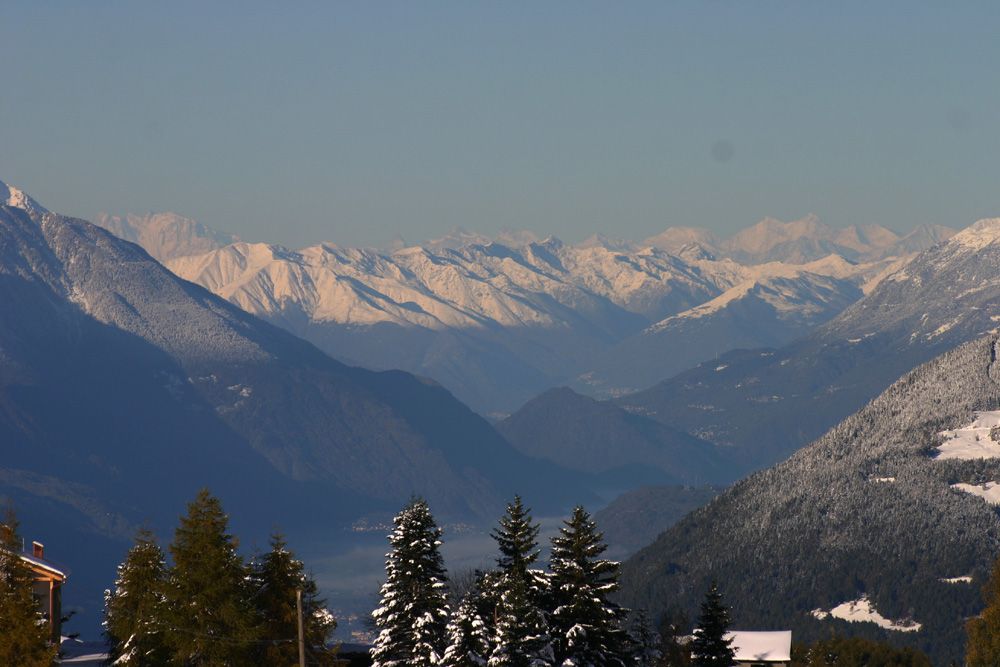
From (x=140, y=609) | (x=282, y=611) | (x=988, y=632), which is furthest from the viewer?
(x=988, y=632)

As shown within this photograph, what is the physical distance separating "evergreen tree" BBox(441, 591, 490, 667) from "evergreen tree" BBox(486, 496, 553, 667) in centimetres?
77

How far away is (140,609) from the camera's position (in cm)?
9894

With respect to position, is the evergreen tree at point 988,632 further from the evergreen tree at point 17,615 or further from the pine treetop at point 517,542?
the evergreen tree at point 17,615

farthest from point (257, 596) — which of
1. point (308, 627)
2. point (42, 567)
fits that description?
point (42, 567)

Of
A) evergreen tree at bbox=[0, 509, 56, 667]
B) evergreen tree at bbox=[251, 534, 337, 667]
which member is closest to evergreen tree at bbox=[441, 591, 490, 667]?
evergreen tree at bbox=[251, 534, 337, 667]

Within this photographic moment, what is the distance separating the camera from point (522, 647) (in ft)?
324

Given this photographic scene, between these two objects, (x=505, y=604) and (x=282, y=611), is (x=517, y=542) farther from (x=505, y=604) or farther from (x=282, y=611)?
(x=282, y=611)

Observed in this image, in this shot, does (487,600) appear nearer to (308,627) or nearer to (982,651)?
(308,627)

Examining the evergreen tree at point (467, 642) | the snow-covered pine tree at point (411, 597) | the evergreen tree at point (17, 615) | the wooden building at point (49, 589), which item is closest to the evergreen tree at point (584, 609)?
the evergreen tree at point (467, 642)

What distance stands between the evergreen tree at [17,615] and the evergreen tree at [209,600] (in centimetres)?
640

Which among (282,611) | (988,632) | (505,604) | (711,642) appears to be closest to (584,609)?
(505,604)

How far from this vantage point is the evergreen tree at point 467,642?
99.4 m

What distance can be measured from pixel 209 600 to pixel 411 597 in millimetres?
16806

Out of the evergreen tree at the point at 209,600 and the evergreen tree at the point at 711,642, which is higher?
A: the evergreen tree at the point at 711,642
